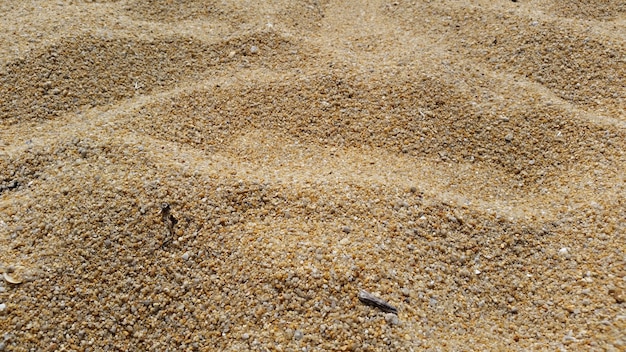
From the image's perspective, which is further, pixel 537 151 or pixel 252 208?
pixel 537 151

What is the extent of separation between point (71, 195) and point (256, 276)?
760 mm

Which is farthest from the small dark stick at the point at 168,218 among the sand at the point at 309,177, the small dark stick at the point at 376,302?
the small dark stick at the point at 376,302

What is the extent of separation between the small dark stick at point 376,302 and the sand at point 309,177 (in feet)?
0.05

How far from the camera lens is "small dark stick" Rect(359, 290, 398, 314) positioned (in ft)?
4.64

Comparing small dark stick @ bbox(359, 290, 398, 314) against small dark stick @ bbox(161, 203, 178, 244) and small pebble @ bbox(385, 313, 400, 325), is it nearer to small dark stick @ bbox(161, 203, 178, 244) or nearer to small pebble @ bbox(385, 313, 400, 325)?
small pebble @ bbox(385, 313, 400, 325)

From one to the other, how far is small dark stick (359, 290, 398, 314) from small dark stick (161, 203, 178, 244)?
2.21 ft

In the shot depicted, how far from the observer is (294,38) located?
2.49 m

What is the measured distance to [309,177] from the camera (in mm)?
1818

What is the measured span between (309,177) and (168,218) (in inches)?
21.2

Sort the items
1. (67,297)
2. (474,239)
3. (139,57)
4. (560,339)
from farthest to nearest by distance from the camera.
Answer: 1. (139,57)
2. (474,239)
3. (67,297)
4. (560,339)

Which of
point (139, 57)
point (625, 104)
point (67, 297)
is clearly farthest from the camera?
point (139, 57)

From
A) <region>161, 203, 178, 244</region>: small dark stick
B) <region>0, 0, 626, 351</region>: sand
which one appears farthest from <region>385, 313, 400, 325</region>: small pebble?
<region>161, 203, 178, 244</region>: small dark stick

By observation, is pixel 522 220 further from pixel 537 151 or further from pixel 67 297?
pixel 67 297

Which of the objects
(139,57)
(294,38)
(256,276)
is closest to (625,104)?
(294,38)
